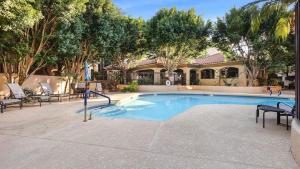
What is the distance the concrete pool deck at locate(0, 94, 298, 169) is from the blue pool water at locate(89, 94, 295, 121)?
4395 millimetres

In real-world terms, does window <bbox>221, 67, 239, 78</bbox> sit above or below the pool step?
above

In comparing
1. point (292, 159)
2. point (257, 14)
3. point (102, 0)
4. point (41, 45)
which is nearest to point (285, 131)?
point (292, 159)

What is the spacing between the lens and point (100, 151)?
450 cm

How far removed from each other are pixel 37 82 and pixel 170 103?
1030 centimetres

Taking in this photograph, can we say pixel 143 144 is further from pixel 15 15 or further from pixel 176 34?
pixel 176 34

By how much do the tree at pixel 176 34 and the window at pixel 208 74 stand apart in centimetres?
591

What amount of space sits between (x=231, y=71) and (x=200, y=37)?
790 cm

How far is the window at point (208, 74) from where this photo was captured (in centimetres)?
2927

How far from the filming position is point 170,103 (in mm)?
16453

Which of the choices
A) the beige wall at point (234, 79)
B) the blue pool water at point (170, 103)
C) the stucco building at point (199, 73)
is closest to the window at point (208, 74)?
the stucco building at point (199, 73)

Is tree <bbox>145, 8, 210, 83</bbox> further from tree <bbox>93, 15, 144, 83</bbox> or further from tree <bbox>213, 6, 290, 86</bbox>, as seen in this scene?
tree <bbox>213, 6, 290, 86</bbox>

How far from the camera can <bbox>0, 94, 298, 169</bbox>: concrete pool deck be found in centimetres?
390

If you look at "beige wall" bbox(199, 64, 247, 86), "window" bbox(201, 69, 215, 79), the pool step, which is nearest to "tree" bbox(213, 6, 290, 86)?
"beige wall" bbox(199, 64, 247, 86)

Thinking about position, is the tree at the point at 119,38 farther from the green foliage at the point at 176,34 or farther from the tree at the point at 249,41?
the tree at the point at 249,41
